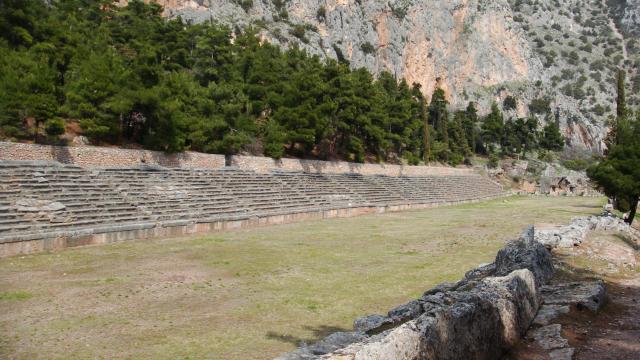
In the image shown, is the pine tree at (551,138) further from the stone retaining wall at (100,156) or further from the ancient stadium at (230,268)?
the stone retaining wall at (100,156)

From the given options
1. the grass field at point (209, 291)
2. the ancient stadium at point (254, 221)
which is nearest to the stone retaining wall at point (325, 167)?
the ancient stadium at point (254, 221)

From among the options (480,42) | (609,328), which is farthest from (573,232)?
(480,42)

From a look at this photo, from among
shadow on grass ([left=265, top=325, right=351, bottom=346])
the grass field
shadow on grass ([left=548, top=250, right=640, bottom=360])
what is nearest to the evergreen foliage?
the grass field

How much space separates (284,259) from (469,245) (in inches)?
321

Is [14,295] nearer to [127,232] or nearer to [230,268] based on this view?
[230,268]

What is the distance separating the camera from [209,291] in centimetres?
1055

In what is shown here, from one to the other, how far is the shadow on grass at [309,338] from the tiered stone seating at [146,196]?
1206 cm

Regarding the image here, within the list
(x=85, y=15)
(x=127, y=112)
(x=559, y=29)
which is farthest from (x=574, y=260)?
(x=559, y=29)

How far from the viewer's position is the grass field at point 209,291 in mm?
7254

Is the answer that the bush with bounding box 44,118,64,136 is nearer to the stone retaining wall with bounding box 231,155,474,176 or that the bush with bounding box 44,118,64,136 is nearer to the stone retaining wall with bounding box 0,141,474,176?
the stone retaining wall with bounding box 0,141,474,176

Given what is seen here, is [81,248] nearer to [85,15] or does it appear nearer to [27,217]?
[27,217]

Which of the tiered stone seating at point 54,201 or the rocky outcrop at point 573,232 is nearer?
the rocky outcrop at point 573,232

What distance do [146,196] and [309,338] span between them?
1694 cm

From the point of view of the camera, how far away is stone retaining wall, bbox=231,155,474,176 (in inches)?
1319
